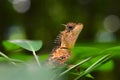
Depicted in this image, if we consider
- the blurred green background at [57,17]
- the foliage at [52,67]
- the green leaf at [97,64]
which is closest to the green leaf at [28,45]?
the foliage at [52,67]

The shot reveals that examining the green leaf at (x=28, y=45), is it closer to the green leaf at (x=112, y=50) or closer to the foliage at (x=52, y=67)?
the foliage at (x=52, y=67)

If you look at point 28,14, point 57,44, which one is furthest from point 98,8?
point 57,44

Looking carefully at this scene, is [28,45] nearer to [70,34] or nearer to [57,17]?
[70,34]


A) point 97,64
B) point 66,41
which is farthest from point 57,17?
point 97,64

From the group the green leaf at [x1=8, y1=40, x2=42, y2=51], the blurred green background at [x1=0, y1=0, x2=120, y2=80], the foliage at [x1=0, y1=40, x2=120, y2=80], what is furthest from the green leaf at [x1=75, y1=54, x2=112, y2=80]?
the blurred green background at [x1=0, y1=0, x2=120, y2=80]

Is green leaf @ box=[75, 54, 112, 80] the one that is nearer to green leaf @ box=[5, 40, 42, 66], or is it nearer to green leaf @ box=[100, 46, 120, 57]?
green leaf @ box=[100, 46, 120, 57]

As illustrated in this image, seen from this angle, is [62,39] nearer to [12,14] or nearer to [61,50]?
[61,50]

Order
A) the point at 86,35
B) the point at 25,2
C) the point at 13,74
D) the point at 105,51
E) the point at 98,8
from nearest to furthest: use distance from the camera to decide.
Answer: the point at 13,74 < the point at 105,51 < the point at 86,35 < the point at 98,8 < the point at 25,2
